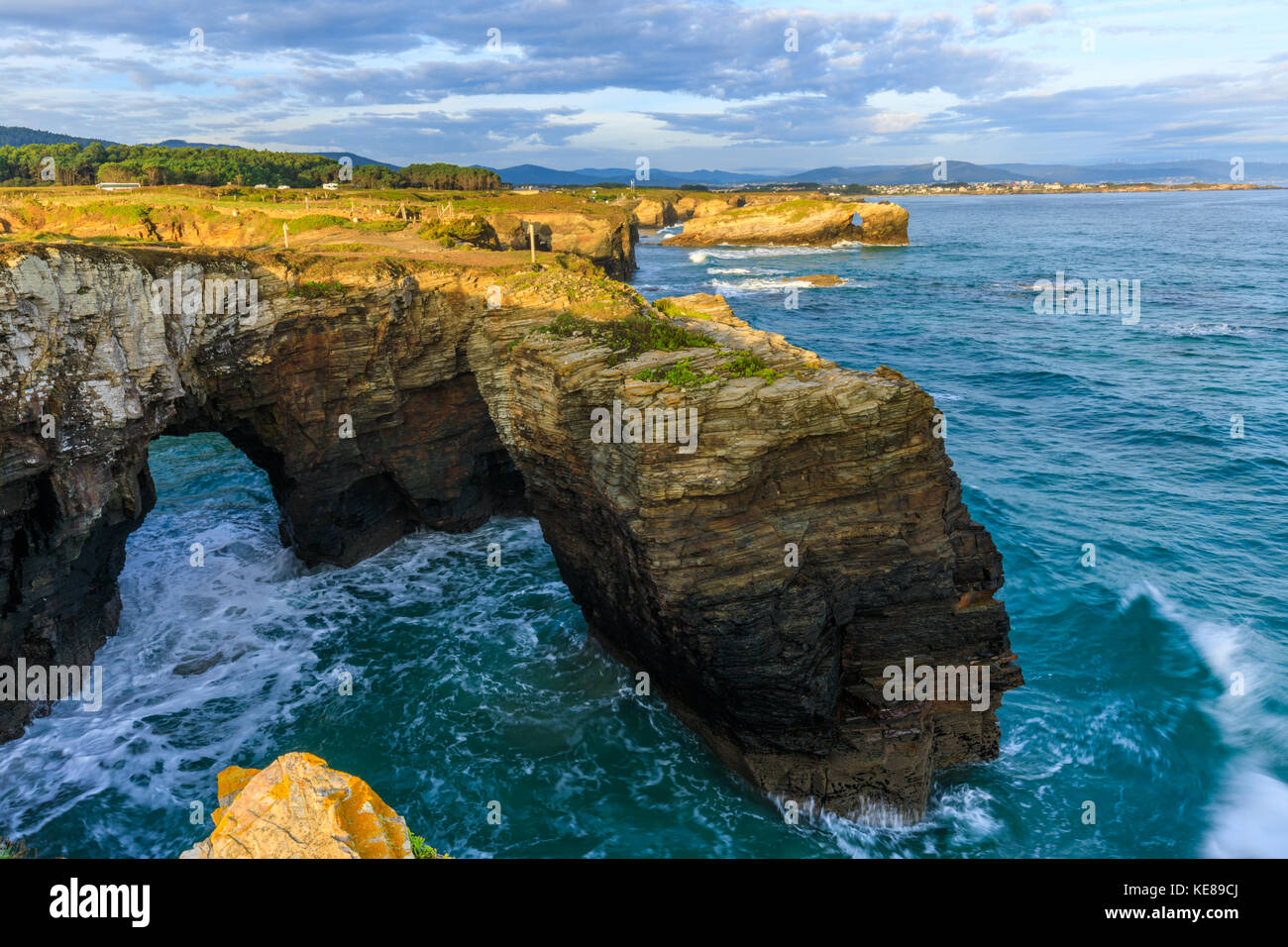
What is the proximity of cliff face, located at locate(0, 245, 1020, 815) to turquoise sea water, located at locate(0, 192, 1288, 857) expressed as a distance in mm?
1710

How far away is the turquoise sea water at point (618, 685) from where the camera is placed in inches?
753

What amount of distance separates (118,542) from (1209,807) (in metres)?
31.7

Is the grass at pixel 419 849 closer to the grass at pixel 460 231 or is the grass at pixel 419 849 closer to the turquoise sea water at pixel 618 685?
the turquoise sea water at pixel 618 685

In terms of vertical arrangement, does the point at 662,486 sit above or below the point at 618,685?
above

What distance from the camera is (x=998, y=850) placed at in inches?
738

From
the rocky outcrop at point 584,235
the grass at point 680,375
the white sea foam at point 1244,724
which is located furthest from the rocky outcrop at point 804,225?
the grass at point 680,375

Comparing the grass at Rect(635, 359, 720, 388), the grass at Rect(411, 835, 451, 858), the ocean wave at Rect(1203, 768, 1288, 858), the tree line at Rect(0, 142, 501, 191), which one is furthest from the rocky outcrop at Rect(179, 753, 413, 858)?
the tree line at Rect(0, 142, 501, 191)

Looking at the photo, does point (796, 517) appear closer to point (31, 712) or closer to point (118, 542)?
point (118, 542)

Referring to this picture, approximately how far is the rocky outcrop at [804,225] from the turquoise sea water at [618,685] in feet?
341

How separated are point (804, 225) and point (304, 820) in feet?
492

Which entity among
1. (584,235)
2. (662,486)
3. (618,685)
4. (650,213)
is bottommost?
(618,685)

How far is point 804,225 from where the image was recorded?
476 ft

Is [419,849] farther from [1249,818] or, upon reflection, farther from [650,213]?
[650,213]

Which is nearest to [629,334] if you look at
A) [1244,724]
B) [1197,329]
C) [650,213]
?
[1244,724]
